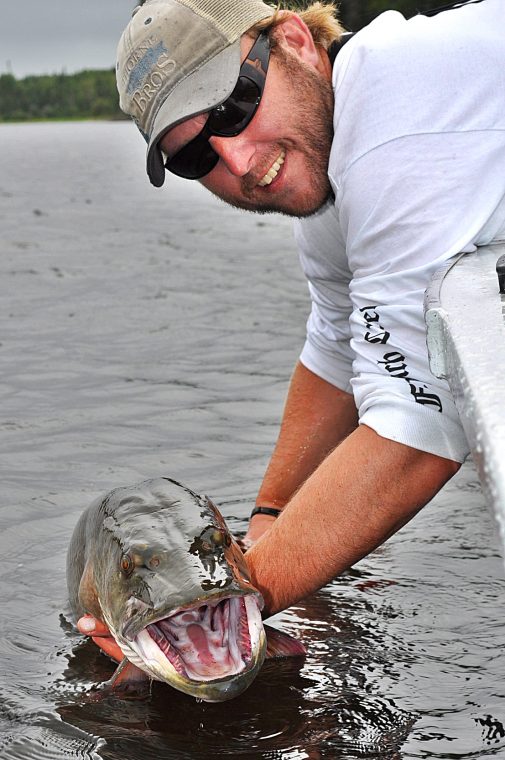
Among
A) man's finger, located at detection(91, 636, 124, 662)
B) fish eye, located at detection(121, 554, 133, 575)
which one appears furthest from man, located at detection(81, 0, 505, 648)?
man's finger, located at detection(91, 636, 124, 662)

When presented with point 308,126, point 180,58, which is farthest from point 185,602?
point 180,58

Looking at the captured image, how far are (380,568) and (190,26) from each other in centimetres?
243

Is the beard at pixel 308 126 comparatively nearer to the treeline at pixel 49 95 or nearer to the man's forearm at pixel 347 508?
the man's forearm at pixel 347 508

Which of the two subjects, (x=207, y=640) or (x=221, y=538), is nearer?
(x=207, y=640)

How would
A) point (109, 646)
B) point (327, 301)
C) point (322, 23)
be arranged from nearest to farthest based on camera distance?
1. point (322, 23)
2. point (109, 646)
3. point (327, 301)

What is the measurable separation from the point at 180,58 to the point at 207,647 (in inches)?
71.0

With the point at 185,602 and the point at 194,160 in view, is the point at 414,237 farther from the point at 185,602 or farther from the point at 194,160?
the point at 185,602

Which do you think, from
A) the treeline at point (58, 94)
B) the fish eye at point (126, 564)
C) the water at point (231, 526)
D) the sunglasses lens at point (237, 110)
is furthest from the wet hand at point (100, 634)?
the treeline at point (58, 94)

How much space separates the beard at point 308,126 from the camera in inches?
148

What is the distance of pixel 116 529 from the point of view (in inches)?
162

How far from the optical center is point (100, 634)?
4.22 m

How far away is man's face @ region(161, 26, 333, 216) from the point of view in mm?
3756

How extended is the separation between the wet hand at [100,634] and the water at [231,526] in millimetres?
112

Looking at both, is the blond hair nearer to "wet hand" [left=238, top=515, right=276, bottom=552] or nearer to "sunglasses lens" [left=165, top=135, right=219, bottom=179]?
"sunglasses lens" [left=165, top=135, right=219, bottom=179]
